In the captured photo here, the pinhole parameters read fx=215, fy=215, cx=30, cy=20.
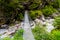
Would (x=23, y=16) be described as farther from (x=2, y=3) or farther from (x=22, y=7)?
(x=2, y=3)

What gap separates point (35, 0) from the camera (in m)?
8.72

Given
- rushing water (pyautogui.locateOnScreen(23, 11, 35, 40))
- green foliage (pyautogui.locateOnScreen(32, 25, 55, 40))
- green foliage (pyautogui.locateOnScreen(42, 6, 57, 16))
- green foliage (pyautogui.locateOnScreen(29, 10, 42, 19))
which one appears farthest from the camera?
green foliage (pyautogui.locateOnScreen(42, 6, 57, 16))

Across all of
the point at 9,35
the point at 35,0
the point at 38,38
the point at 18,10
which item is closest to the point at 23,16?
the point at 18,10

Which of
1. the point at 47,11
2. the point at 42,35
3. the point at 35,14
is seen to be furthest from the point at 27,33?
the point at 47,11

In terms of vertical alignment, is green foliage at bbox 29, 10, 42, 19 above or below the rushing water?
above

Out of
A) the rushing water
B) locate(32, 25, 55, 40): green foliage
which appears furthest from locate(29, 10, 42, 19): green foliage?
locate(32, 25, 55, 40): green foliage

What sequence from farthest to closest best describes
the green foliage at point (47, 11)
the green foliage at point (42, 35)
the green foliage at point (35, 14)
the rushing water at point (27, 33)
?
1. the green foliage at point (47, 11)
2. the green foliage at point (35, 14)
3. the rushing water at point (27, 33)
4. the green foliage at point (42, 35)

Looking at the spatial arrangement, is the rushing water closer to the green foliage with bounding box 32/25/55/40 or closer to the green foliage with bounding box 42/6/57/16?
the green foliage with bounding box 32/25/55/40

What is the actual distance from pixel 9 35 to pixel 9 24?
113cm

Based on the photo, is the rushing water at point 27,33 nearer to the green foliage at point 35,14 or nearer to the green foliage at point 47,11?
the green foliage at point 35,14

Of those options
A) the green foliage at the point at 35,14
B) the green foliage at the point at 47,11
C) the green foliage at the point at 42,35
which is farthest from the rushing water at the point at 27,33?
the green foliage at the point at 47,11

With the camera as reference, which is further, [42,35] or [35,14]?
[35,14]

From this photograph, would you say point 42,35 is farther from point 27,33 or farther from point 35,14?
point 35,14

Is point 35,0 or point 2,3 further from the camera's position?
point 35,0
